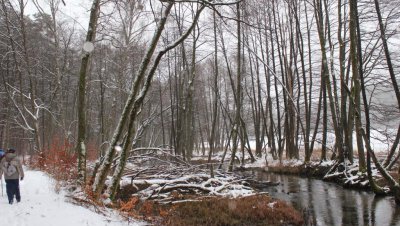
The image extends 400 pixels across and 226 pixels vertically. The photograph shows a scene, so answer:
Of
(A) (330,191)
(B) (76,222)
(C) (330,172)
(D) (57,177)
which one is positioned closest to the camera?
(B) (76,222)

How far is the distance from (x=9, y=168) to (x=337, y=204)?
9675 millimetres

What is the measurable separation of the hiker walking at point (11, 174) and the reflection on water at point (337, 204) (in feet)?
24.3

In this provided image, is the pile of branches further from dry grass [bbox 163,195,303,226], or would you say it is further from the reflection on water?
the reflection on water

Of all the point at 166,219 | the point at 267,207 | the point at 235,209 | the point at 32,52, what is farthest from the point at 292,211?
the point at 32,52

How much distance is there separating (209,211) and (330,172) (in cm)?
1047

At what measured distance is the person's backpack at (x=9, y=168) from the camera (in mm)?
9273

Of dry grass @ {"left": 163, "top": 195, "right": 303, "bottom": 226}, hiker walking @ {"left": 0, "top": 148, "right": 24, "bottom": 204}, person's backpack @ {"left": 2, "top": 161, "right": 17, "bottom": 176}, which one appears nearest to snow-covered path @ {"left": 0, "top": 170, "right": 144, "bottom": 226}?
hiker walking @ {"left": 0, "top": 148, "right": 24, "bottom": 204}

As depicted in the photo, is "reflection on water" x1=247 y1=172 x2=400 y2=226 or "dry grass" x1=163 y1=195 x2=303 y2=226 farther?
"reflection on water" x1=247 y1=172 x2=400 y2=226

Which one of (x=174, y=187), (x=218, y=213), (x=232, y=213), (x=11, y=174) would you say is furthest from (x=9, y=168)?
(x=232, y=213)

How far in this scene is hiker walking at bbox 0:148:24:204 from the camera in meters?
8.80

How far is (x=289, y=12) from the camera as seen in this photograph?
2470cm

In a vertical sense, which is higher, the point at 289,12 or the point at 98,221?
the point at 289,12

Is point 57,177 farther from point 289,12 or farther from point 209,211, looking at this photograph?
point 289,12

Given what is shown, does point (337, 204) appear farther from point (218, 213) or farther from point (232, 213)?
point (218, 213)
